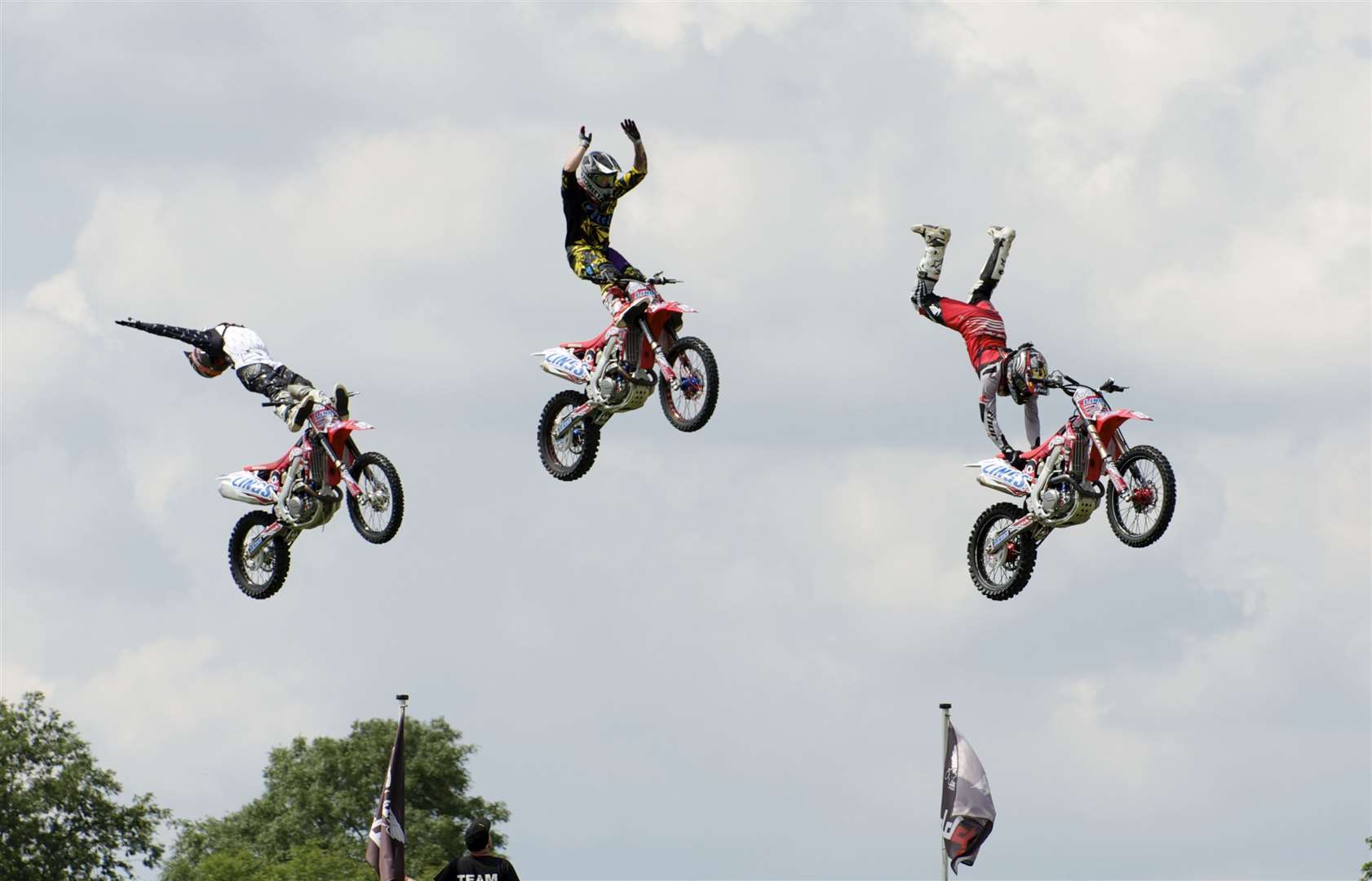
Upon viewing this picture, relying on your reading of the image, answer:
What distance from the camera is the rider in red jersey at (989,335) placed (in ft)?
144

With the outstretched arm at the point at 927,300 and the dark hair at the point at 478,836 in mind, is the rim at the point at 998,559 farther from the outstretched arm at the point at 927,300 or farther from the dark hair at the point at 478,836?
the dark hair at the point at 478,836

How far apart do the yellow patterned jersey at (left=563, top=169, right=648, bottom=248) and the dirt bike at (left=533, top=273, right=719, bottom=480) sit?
1212 mm

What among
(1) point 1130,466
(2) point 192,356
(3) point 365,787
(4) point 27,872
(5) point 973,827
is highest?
(3) point 365,787

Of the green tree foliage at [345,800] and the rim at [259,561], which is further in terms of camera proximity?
the green tree foliage at [345,800]

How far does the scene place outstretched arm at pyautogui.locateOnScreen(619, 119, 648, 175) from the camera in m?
45.8

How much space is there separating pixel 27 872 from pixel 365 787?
650 inches

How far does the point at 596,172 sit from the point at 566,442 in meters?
4.18

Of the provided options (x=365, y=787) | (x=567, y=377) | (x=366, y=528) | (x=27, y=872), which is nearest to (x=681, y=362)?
(x=567, y=377)

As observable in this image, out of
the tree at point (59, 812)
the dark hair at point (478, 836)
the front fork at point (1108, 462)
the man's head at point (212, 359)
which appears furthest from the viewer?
the tree at point (59, 812)

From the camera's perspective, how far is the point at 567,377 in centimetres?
4619

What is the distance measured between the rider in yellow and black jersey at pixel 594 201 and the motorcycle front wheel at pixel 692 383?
5.28 ft

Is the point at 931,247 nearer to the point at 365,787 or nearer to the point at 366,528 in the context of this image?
the point at 366,528

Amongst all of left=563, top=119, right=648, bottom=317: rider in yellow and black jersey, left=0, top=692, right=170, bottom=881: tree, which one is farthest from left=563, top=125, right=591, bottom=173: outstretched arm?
left=0, top=692, right=170, bottom=881: tree

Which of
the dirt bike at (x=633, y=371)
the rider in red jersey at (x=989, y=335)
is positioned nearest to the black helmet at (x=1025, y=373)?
the rider in red jersey at (x=989, y=335)
